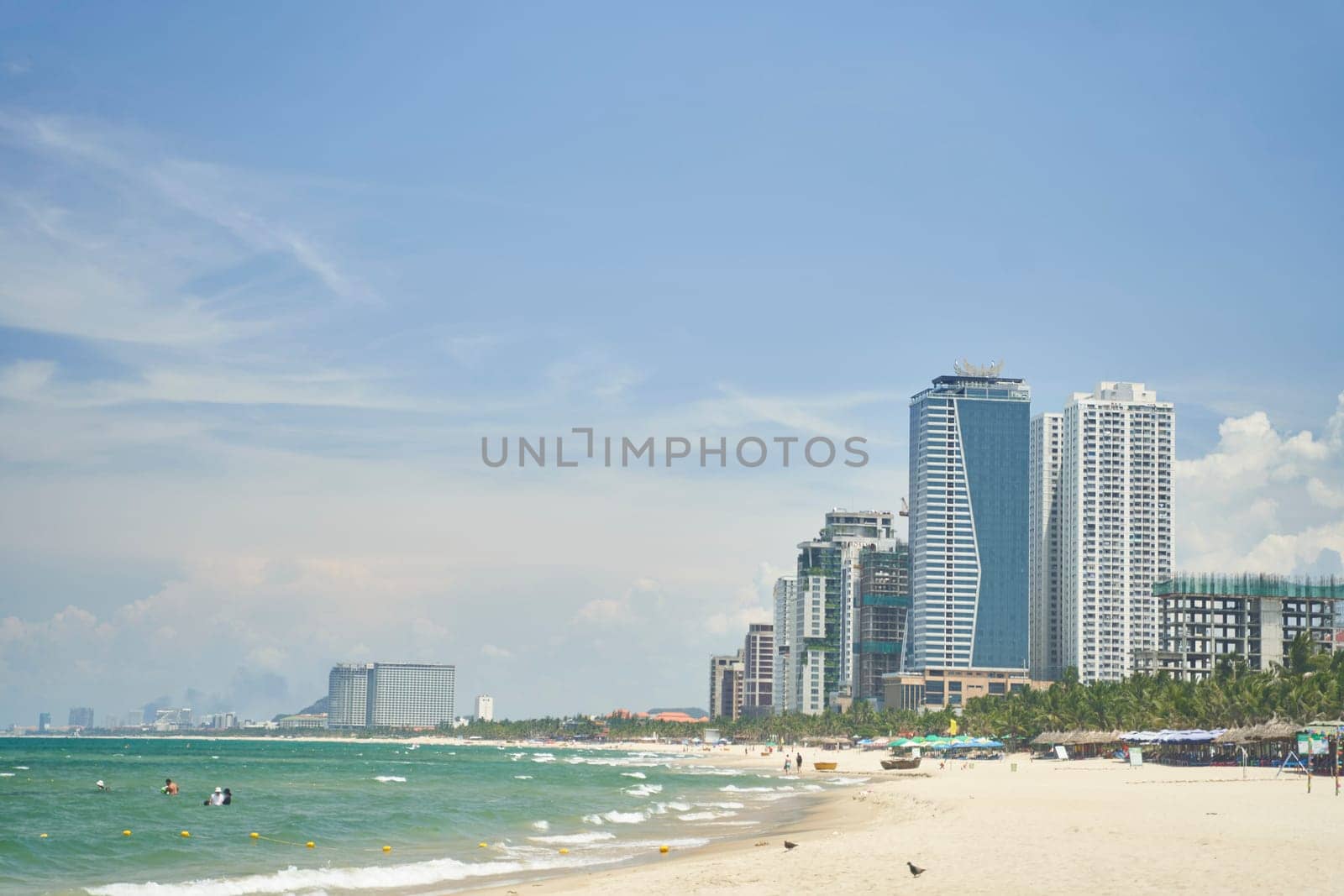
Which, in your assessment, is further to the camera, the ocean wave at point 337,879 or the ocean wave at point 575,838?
the ocean wave at point 575,838

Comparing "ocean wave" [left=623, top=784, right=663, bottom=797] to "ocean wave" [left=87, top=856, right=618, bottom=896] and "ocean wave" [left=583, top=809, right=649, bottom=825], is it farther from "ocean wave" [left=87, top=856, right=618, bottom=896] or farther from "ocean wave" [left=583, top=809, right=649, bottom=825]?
"ocean wave" [left=87, top=856, right=618, bottom=896]

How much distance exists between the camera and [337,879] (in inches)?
1630

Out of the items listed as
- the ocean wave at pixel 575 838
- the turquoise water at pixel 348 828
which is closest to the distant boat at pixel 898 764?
the turquoise water at pixel 348 828

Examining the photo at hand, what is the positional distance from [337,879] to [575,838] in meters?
16.0

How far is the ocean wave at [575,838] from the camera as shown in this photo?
54000 mm

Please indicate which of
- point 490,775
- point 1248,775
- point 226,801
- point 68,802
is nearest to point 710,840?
point 226,801

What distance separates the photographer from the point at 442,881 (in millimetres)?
41438

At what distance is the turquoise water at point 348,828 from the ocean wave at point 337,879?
9 centimetres

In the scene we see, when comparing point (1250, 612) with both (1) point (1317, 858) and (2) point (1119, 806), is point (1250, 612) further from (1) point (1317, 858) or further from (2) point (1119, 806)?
(1) point (1317, 858)

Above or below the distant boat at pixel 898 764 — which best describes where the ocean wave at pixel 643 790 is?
above

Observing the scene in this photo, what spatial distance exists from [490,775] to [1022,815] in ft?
282

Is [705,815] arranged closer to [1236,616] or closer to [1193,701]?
[1193,701]

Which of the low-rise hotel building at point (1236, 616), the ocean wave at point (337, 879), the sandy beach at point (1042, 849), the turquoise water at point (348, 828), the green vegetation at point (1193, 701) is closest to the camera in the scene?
the sandy beach at point (1042, 849)

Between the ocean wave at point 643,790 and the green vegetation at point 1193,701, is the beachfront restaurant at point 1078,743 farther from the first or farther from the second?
the ocean wave at point 643,790
